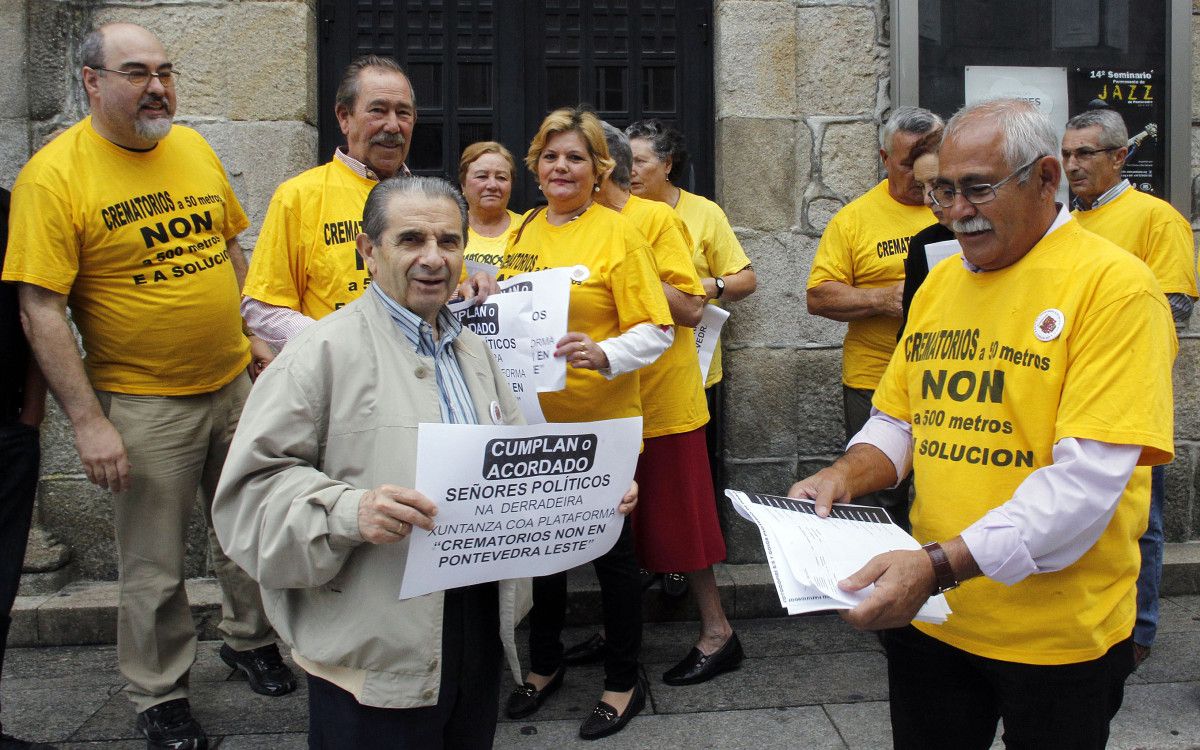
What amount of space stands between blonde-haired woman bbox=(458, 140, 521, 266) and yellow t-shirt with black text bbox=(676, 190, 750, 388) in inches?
32.1

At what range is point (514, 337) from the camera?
132 inches

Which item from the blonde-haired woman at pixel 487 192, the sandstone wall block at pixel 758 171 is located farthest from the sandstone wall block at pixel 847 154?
the blonde-haired woman at pixel 487 192

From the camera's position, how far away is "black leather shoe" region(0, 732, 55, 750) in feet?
10.7

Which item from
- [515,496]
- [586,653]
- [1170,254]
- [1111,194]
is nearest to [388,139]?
[515,496]

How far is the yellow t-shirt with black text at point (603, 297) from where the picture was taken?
355 cm

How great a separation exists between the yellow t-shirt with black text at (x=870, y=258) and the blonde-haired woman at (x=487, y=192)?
4.67 feet

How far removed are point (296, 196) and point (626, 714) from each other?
7.15 feet

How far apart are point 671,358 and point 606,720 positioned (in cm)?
139

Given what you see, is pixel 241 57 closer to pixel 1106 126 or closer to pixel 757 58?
pixel 757 58

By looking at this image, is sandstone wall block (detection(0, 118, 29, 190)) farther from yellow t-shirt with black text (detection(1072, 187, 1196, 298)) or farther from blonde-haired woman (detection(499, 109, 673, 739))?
yellow t-shirt with black text (detection(1072, 187, 1196, 298))

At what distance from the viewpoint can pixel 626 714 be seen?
370 centimetres

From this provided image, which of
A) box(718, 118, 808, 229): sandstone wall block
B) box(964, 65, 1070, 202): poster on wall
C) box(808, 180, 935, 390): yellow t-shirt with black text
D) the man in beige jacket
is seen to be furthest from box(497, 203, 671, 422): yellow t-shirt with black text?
box(964, 65, 1070, 202): poster on wall

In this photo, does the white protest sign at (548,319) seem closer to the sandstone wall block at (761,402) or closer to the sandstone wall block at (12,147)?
the sandstone wall block at (761,402)

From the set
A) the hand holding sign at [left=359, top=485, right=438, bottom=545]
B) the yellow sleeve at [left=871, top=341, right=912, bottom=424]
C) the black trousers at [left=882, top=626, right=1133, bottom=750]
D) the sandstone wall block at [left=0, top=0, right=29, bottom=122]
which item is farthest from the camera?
the sandstone wall block at [left=0, top=0, right=29, bottom=122]
